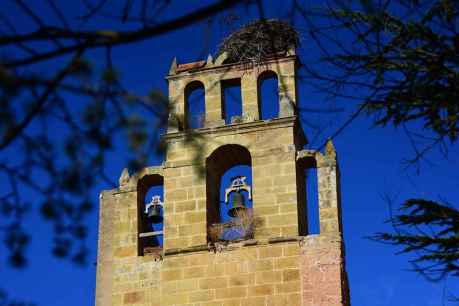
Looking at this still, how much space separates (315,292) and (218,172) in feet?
8.09

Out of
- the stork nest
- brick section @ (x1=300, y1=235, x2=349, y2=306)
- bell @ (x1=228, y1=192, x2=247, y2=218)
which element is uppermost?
the stork nest

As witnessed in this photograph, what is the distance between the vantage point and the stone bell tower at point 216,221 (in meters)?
16.3

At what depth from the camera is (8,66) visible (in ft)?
19.5

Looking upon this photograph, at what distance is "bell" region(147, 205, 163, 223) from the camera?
17531mm

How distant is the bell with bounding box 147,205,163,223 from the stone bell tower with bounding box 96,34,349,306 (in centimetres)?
6

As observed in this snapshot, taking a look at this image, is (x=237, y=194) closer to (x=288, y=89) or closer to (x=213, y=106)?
(x=213, y=106)

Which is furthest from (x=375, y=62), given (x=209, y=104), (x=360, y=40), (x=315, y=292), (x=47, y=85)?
(x=209, y=104)

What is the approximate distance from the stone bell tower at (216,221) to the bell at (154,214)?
2.3 inches

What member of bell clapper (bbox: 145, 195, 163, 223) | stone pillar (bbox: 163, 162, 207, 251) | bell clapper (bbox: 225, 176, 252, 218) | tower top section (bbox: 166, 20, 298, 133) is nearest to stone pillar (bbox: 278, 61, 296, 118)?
tower top section (bbox: 166, 20, 298, 133)

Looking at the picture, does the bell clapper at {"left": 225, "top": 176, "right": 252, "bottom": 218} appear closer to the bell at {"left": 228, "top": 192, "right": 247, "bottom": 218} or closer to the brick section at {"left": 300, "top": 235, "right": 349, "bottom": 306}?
the bell at {"left": 228, "top": 192, "right": 247, "bottom": 218}

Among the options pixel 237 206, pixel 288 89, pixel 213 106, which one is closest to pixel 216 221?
pixel 237 206

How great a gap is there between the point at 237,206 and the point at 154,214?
1.27 metres

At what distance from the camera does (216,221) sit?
17.3 meters

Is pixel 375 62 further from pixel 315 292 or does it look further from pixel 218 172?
pixel 218 172
